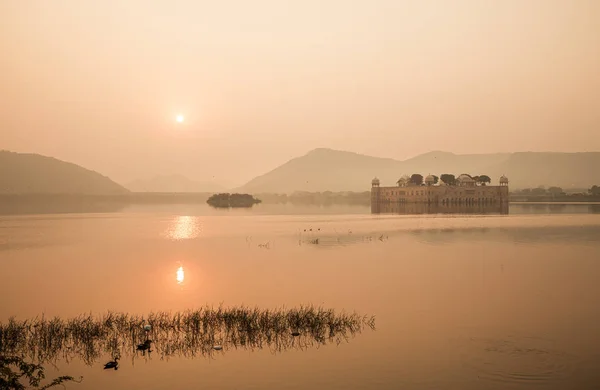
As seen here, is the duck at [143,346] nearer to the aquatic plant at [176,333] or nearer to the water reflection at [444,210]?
the aquatic plant at [176,333]

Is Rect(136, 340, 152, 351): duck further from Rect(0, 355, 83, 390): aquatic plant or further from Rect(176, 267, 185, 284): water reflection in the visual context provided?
Rect(176, 267, 185, 284): water reflection

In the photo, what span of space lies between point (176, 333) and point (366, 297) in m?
10.2

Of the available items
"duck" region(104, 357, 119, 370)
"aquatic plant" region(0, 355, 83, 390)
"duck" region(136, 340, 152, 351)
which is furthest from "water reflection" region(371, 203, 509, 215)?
"aquatic plant" region(0, 355, 83, 390)

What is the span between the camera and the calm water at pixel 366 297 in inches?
615

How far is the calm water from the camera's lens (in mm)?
15617

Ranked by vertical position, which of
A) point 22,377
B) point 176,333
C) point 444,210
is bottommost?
point 22,377

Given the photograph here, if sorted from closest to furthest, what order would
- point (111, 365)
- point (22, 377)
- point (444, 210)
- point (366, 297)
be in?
point (22, 377) < point (111, 365) < point (366, 297) < point (444, 210)

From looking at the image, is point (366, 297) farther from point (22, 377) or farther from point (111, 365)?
point (22, 377)

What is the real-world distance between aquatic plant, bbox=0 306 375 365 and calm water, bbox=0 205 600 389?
0.87m

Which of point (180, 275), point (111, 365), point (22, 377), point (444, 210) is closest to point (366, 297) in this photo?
point (111, 365)

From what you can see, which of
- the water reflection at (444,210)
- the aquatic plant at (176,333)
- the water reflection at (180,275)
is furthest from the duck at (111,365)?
the water reflection at (444,210)

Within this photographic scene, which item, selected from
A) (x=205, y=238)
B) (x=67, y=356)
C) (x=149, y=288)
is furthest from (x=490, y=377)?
(x=205, y=238)

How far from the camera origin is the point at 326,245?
172ft

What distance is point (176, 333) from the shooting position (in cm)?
1977
